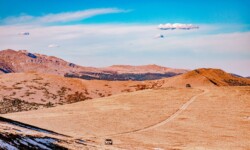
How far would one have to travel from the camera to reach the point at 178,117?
115m

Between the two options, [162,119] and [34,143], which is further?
[162,119]

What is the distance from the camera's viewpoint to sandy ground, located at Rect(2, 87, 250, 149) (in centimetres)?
8050

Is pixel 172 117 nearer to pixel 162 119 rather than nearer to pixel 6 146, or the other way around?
pixel 162 119

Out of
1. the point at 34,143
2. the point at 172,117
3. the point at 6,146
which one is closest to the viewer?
the point at 6,146

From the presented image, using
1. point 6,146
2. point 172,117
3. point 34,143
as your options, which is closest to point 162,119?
point 172,117

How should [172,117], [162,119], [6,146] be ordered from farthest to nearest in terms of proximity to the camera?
[172,117], [162,119], [6,146]

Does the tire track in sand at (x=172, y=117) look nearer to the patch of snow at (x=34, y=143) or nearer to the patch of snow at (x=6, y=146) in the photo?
the patch of snow at (x=34, y=143)

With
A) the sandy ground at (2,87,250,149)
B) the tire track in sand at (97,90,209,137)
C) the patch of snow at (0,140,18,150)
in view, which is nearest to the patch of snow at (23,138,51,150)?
the patch of snow at (0,140,18,150)

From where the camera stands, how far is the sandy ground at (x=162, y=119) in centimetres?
8050

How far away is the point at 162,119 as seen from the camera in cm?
11344

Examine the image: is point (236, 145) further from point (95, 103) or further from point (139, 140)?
point (95, 103)

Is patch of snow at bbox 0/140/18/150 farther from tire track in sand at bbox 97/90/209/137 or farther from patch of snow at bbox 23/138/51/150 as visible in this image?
tire track in sand at bbox 97/90/209/137

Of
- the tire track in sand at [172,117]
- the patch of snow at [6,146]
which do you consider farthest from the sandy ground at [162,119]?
the patch of snow at [6,146]

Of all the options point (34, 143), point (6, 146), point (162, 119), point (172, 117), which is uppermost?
point (6, 146)
